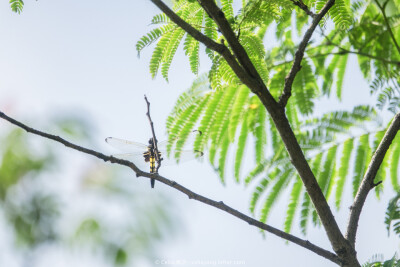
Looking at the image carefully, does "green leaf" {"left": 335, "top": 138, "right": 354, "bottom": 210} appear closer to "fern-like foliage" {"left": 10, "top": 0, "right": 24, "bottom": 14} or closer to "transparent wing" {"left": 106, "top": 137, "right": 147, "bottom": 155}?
"transparent wing" {"left": 106, "top": 137, "right": 147, "bottom": 155}

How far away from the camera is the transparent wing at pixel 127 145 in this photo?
316 centimetres

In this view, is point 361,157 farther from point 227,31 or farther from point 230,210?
point 227,31

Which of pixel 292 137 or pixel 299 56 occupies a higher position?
pixel 299 56

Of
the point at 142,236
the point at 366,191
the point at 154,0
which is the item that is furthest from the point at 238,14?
the point at 142,236

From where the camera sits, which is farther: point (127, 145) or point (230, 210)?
point (127, 145)

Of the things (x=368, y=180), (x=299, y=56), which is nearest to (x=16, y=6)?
(x=299, y=56)

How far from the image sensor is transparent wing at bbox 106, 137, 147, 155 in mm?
3158

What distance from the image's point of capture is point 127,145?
3.20 metres

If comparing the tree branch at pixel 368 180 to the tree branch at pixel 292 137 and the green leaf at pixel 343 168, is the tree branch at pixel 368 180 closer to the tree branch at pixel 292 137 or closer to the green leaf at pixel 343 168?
the tree branch at pixel 292 137

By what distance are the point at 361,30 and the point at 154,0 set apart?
8.62 ft

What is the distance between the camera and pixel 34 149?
297cm

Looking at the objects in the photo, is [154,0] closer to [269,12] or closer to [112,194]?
[269,12]

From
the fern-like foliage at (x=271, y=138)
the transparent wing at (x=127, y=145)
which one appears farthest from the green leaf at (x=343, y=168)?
the transparent wing at (x=127, y=145)

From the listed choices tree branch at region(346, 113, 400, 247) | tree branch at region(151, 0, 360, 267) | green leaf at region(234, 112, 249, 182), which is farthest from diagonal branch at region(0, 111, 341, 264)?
green leaf at region(234, 112, 249, 182)
